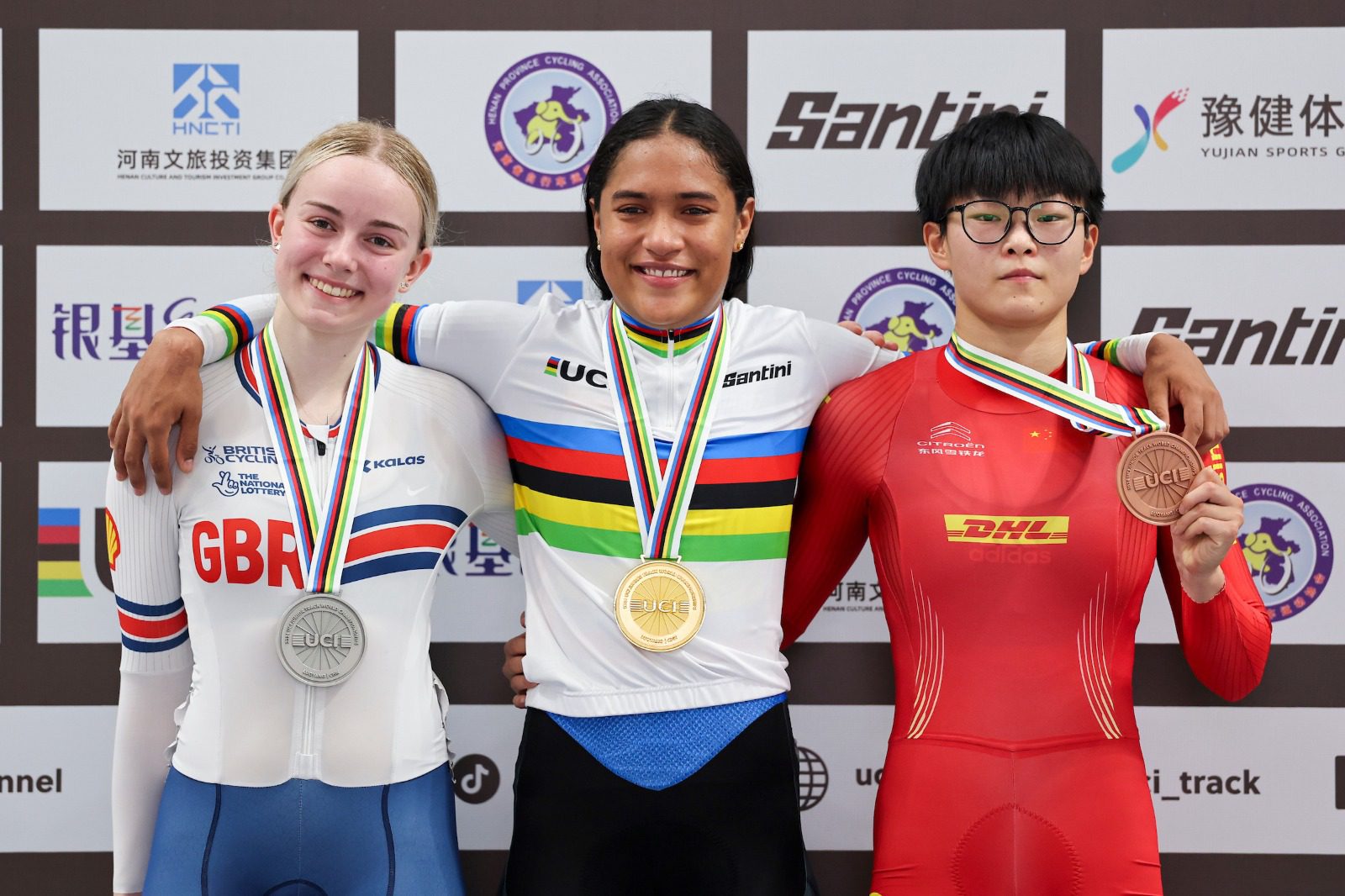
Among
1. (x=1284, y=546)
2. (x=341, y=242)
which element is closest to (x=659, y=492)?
(x=341, y=242)

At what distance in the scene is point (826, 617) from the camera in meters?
2.75

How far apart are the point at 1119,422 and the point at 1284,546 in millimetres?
1243

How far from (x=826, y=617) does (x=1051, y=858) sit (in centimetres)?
102

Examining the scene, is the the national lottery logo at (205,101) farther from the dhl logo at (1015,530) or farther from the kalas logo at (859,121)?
the dhl logo at (1015,530)

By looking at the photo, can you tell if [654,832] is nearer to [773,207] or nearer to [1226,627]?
[1226,627]

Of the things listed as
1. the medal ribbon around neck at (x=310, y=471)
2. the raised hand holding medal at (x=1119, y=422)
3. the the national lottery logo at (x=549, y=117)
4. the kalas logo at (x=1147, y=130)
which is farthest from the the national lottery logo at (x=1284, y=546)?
the medal ribbon around neck at (x=310, y=471)

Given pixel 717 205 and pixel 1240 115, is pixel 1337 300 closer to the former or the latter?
pixel 1240 115

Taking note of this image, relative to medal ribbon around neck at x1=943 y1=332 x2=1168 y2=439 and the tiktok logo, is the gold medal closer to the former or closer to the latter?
medal ribbon around neck at x1=943 y1=332 x2=1168 y2=439

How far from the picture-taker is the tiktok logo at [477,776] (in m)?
2.78

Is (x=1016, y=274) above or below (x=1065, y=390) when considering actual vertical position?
above

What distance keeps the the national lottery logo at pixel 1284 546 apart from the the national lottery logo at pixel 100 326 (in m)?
2.89

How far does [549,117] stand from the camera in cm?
270

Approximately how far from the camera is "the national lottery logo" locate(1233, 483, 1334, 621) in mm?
2721

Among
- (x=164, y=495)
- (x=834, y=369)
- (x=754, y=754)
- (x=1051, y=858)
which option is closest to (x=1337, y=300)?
(x=834, y=369)
